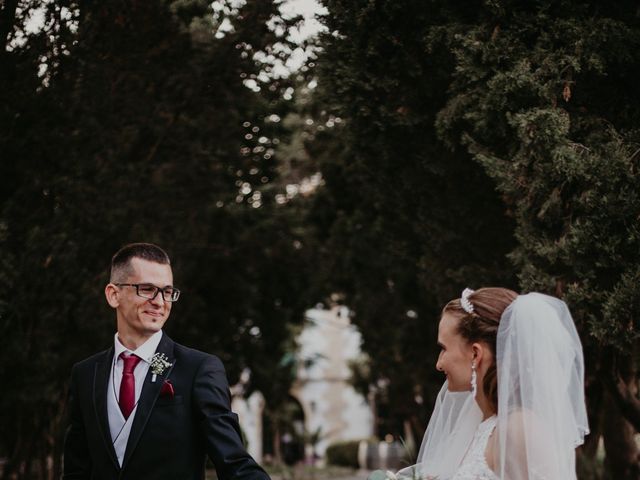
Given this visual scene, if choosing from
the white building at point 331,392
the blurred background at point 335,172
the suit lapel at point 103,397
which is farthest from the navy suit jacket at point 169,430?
the white building at point 331,392

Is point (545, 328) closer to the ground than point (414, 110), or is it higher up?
closer to the ground

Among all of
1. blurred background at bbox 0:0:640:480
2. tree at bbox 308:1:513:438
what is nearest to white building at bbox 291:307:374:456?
blurred background at bbox 0:0:640:480

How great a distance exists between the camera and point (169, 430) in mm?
3881

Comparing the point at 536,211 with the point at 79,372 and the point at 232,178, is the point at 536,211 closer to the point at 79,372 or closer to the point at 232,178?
the point at 79,372

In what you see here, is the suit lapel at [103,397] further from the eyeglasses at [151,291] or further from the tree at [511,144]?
the tree at [511,144]

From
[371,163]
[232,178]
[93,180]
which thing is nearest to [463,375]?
[371,163]

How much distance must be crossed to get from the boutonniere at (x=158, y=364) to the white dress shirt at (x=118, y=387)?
3 cm

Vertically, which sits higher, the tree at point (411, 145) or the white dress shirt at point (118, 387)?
the tree at point (411, 145)

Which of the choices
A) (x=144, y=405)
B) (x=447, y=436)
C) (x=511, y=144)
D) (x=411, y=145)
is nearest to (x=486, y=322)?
(x=447, y=436)

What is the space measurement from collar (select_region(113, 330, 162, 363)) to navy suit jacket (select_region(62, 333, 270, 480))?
3 centimetres

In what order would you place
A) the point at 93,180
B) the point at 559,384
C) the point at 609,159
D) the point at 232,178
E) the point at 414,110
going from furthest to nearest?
the point at 232,178, the point at 93,180, the point at 414,110, the point at 609,159, the point at 559,384

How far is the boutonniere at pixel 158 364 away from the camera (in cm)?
396

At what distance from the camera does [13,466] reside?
438 inches

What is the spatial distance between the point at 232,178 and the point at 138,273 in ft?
A: 36.2
